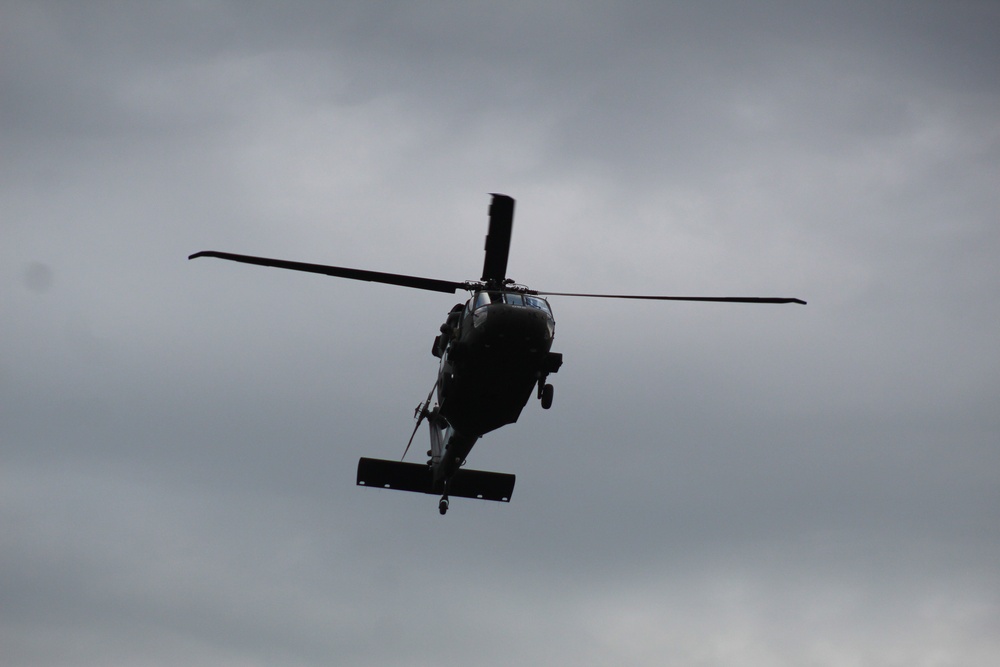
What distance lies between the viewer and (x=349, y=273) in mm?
21984

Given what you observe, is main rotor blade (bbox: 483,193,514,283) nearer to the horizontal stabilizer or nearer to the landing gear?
the landing gear

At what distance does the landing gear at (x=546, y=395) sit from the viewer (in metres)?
24.2

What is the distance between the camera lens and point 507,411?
25.2 meters

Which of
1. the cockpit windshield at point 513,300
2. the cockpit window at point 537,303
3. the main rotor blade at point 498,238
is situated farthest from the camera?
the cockpit window at point 537,303

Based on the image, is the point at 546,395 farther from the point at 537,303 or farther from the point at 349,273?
the point at 349,273

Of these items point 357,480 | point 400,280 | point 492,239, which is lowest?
point 357,480

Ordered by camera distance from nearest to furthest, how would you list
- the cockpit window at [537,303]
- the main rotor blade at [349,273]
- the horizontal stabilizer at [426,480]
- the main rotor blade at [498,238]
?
1. the main rotor blade at [349,273]
2. the main rotor blade at [498,238]
3. the cockpit window at [537,303]
4. the horizontal stabilizer at [426,480]

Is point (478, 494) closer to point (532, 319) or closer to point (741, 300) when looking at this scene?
point (532, 319)

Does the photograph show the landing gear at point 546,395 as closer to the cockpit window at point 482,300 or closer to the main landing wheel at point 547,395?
the main landing wheel at point 547,395

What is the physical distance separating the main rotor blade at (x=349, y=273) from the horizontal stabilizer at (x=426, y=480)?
7747 mm

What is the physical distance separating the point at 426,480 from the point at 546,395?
7055 millimetres

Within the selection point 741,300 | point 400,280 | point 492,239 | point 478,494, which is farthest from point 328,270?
point 478,494

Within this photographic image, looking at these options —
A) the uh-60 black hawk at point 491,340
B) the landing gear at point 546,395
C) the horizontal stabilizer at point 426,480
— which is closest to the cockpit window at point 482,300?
the uh-60 black hawk at point 491,340

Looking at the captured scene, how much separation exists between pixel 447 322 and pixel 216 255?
24.0 ft
